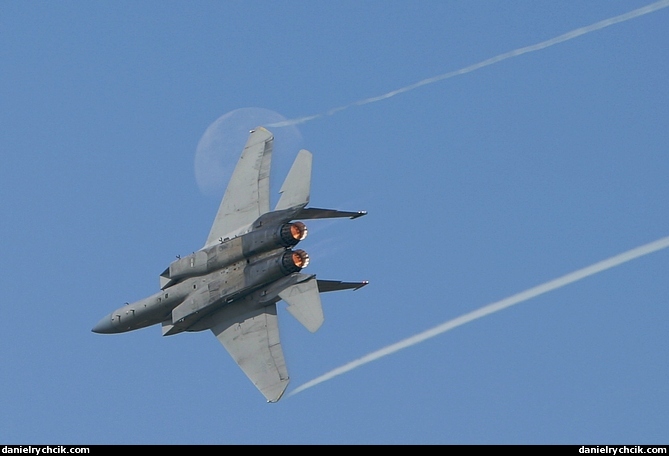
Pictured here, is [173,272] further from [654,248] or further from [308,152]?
[654,248]

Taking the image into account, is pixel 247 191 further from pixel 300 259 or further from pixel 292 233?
pixel 300 259

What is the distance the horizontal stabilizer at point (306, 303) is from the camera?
3584 centimetres

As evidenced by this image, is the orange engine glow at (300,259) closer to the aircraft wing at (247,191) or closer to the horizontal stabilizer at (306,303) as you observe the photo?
the horizontal stabilizer at (306,303)

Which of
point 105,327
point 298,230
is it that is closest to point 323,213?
point 298,230

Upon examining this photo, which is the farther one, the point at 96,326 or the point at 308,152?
the point at 96,326

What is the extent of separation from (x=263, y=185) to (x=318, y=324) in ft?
19.8

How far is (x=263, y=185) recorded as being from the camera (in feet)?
132

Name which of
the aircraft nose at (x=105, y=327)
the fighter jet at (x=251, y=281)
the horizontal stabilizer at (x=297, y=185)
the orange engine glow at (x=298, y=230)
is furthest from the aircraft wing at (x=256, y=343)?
the aircraft nose at (x=105, y=327)

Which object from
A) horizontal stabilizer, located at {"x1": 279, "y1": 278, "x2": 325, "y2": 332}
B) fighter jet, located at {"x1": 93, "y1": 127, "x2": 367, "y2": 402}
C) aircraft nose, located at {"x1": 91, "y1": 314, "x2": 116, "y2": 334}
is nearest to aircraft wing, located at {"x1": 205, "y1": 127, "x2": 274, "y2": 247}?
fighter jet, located at {"x1": 93, "y1": 127, "x2": 367, "y2": 402}

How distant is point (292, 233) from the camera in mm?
36844

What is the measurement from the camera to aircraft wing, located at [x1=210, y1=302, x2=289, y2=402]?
37.5 meters

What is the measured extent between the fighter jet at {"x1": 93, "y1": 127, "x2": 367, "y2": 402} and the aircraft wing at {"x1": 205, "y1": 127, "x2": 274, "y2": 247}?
0.03 meters

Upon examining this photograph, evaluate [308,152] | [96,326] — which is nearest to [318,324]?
[308,152]
